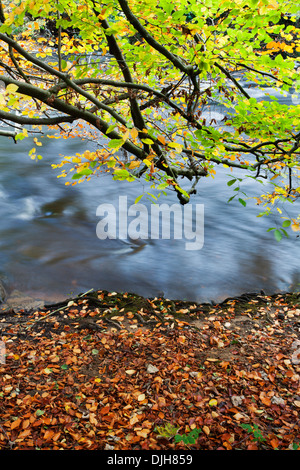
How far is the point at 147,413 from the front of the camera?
3.72 m

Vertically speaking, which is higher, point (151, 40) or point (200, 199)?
point (151, 40)

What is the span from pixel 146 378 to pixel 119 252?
15.9 ft

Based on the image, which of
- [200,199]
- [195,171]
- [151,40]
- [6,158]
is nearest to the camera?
[151,40]

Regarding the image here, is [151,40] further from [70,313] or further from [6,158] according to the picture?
[6,158]

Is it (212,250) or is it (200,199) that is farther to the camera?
(200,199)

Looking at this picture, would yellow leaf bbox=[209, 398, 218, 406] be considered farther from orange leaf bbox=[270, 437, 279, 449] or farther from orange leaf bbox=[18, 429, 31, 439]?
orange leaf bbox=[18, 429, 31, 439]

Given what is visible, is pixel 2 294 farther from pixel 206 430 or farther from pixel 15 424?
pixel 206 430

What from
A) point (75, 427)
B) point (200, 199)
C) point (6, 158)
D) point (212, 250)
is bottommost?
point (75, 427)

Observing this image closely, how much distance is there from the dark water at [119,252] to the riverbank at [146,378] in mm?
1162

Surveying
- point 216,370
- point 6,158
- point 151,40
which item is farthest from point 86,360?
point 6,158

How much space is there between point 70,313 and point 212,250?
499 centimetres

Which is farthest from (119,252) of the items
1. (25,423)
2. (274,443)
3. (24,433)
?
(274,443)

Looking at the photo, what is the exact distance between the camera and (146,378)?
4281mm

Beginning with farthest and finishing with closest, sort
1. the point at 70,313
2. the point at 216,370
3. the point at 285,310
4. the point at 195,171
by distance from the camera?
1. the point at 285,310
2. the point at 70,313
3. the point at 195,171
4. the point at 216,370
